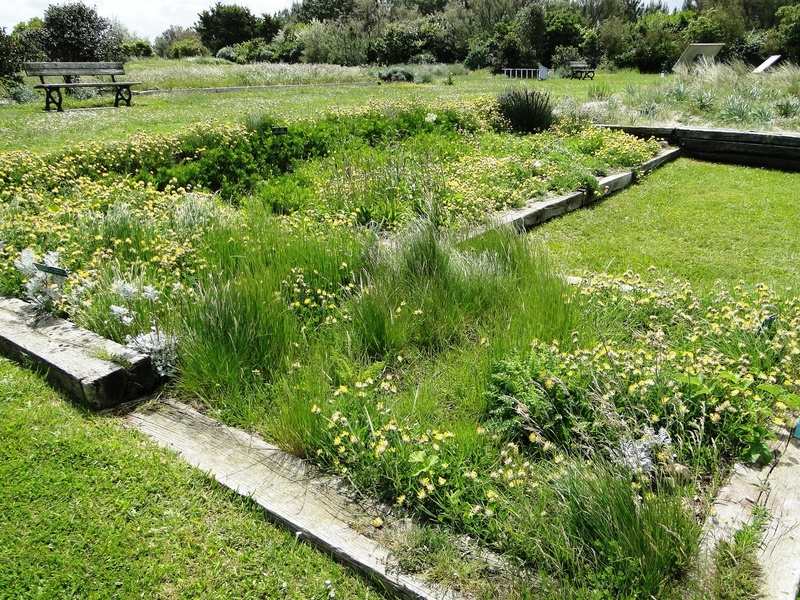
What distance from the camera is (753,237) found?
552 centimetres

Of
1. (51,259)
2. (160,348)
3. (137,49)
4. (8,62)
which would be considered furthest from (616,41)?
(160,348)

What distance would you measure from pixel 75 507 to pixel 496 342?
2088mm

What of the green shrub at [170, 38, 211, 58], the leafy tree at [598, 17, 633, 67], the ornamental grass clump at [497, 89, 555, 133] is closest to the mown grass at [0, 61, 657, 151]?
the ornamental grass clump at [497, 89, 555, 133]

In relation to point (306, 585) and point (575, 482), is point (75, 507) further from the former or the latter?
point (575, 482)

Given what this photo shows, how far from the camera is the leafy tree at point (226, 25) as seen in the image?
50.7 meters

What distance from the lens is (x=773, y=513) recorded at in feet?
6.82

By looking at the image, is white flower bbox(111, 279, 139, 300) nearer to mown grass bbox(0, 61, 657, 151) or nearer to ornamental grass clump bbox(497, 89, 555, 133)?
mown grass bbox(0, 61, 657, 151)

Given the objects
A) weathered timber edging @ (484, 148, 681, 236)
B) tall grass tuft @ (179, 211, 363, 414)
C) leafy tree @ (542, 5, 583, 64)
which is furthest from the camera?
leafy tree @ (542, 5, 583, 64)

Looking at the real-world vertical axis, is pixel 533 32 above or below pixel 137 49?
below

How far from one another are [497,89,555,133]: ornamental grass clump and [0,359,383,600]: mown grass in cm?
884

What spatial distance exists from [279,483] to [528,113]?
29.3 ft

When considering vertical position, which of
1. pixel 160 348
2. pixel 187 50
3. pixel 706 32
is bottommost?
pixel 160 348

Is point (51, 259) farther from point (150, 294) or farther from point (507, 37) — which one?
point (507, 37)

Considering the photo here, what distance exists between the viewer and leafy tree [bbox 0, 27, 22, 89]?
580 inches
